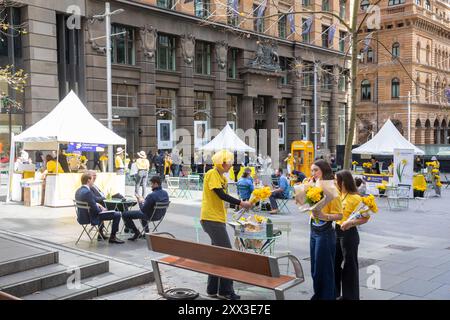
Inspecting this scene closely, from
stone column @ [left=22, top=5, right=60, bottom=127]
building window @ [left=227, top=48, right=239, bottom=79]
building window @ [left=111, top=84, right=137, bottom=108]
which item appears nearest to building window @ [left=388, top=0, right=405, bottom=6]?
building window @ [left=227, top=48, right=239, bottom=79]

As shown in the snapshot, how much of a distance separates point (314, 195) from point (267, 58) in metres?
33.7

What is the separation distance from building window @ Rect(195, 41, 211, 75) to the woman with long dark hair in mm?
28676

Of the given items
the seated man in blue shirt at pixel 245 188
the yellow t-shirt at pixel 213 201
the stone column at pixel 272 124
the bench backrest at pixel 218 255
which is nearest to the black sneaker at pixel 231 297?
the bench backrest at pixel 218 255

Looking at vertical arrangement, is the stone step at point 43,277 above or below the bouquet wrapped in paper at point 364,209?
below

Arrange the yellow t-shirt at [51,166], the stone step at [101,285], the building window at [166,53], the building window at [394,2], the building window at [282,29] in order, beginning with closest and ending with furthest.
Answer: the stone step at [101,285]
the yellow t-shirt at [51,166]
the building window at [166,53]
the building window at [282,29]
the building window at [394,2]

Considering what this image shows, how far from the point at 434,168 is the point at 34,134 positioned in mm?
16549

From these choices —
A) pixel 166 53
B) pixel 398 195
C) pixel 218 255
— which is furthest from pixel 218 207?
pixel 166 53

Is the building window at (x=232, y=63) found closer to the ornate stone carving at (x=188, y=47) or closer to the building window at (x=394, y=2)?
the ornate stone carving at (x=188, y=47)

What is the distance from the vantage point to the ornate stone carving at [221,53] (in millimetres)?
34344

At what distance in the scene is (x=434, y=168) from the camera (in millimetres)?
22078

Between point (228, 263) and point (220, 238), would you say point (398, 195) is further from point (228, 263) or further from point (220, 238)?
point (228, 263)

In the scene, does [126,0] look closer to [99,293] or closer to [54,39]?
[54,39]

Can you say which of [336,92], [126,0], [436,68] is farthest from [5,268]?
[436,68]

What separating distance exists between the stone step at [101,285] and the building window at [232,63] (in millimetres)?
29901
